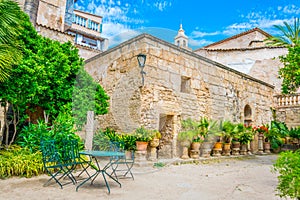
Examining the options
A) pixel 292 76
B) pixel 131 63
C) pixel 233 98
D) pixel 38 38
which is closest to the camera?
pixel 38 38

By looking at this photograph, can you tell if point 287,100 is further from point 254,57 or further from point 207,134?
point 207,134

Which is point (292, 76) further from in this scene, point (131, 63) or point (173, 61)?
point (131, 63)

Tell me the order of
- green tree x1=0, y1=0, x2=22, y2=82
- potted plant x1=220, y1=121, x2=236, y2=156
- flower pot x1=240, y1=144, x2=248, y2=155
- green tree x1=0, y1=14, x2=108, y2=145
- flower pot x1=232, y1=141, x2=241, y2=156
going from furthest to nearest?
flower pot x1=240, y1=144, x2=248, y2=155 → flower pot x1=232, y1=141, x2=241, y2=156 → potted plant x1=220, y1=121, x2=236, y2=156 → green tree x1=0, y1=14, x2=108, y2=145 → green tree x1=0, y1=0, x2=22, y2=82

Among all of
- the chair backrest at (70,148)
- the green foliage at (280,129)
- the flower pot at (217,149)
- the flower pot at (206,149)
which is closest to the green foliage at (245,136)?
the flower pot at (217,149)

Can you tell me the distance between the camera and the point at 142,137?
6.44 m

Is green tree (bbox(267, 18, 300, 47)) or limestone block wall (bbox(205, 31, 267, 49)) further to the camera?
limestone block wall (bbox(205, 31, 267, 49))

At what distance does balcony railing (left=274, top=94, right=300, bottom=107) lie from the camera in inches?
528

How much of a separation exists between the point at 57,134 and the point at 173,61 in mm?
4395

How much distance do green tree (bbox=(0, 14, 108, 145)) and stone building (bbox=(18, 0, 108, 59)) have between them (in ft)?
14.6

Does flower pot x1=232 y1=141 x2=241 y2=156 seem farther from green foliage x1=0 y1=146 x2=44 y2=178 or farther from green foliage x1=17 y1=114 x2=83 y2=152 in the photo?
green foliage x1=0 y1=146 x2=44 y2=178

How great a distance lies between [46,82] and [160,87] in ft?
11.0

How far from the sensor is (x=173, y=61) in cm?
794

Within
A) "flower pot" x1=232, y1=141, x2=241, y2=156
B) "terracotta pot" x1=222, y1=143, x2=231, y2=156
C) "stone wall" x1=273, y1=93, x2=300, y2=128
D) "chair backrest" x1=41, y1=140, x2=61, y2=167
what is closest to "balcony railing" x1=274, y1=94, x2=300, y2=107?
"stone wall" x1=273, y1=93, x2=300, y2=128

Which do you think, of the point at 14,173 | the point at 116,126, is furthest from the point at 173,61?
the point at 14,173
